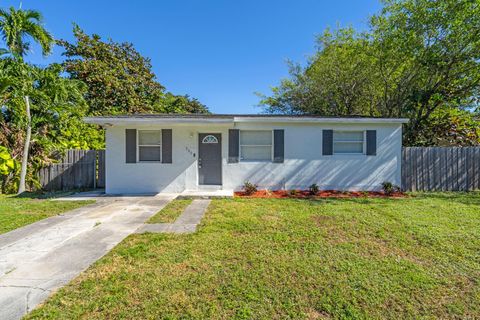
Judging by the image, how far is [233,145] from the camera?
821 centimetres

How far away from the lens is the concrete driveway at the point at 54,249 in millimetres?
2395

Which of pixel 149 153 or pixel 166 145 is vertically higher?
pixel 166 145

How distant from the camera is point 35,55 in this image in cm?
783

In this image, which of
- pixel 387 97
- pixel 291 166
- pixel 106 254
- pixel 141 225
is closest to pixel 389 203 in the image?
pixel 291 166

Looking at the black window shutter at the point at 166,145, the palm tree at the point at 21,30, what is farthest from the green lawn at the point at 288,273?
the palm tree at the point at 21,30

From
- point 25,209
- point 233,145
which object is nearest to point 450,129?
point 233,145

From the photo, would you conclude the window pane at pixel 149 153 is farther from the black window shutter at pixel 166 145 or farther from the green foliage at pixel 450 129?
the green foliage at pixel 450 129

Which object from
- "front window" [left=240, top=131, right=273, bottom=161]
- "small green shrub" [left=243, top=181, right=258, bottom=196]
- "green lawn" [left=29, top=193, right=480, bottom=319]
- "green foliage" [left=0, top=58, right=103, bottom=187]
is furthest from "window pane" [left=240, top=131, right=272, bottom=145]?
"green foliage" [left=0, top=58, right=103, bottom=187]

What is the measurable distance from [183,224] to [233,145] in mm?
4132

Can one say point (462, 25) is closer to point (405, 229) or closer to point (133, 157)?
point (405, 229)

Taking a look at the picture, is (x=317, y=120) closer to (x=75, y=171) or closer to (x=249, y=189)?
(x=249, y=189)

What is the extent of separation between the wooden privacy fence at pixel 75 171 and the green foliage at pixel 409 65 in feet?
45.1

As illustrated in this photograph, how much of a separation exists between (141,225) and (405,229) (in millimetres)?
5404

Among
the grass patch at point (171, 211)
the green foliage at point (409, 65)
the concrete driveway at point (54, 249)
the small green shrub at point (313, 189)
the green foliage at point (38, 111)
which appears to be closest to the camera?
the concrete driveway at point (54, 249)
